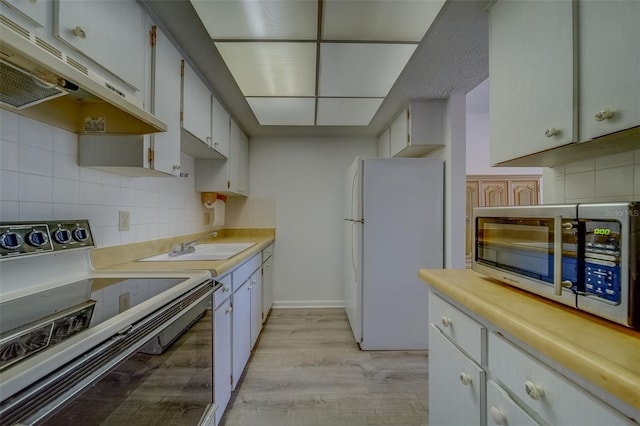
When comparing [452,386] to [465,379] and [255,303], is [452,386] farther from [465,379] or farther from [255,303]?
[255,303]

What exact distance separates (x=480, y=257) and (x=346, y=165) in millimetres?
2460

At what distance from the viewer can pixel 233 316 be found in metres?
1.67

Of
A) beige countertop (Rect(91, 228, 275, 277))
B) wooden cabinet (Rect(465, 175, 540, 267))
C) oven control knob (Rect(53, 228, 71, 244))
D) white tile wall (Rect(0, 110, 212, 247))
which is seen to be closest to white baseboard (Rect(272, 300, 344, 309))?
beige countertop (Rect(91, 228, 275, 277))

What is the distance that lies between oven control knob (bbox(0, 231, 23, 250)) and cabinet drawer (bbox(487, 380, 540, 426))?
1.61 meters

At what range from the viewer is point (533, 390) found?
662 mm

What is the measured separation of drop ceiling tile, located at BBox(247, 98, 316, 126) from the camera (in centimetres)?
229

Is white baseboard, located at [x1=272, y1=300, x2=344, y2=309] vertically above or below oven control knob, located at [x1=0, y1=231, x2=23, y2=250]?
below

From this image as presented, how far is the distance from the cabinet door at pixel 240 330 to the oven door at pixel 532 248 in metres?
1.39

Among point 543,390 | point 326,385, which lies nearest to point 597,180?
point 543,390

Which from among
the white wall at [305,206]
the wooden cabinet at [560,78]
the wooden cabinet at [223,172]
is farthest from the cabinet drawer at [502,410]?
the white wall at [305,206]

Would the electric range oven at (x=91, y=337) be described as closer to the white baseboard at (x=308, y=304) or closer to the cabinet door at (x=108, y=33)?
the cabinet door at (x=108, y=33)

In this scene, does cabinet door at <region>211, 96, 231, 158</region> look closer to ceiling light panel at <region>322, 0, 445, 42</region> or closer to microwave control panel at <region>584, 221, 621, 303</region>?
ceiling light panel at <region>322, 0, 445, 42</region>

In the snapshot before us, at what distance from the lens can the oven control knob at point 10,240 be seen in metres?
0.89

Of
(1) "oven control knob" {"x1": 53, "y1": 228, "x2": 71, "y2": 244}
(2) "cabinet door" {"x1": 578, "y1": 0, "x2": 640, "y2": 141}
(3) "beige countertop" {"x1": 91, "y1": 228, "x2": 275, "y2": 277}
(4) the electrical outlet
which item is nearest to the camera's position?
(2) "cabinet door" {"x1": 578, "y1": 0, "x2": 640, "y2": 141}
